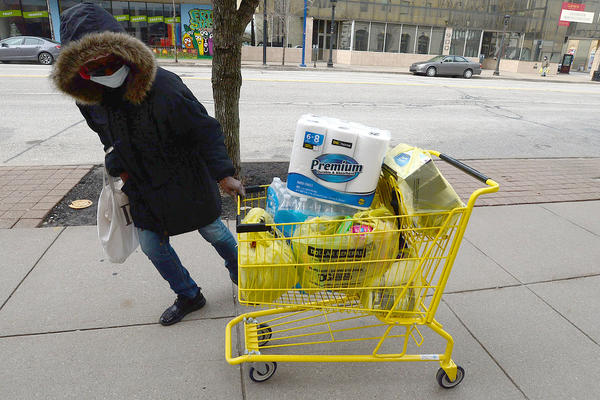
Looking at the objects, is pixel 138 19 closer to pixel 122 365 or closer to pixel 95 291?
pixel 95 291

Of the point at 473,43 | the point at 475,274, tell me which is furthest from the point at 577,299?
the point at 473,43

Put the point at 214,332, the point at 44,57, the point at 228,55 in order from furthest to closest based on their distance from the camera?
the point at 44,57 → the point at 228,55 → the point at 214,332

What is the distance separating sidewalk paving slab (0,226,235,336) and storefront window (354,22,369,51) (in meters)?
30.2

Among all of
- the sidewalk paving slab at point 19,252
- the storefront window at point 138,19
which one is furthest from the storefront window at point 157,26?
the sidewalk paving slab at point 19,252

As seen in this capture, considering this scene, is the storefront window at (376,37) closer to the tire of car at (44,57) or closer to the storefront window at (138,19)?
the storefront window at (138,19)

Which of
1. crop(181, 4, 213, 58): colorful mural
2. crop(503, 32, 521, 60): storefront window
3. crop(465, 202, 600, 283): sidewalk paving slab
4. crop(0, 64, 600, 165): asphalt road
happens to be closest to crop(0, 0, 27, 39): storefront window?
crop(181, 4, 213, 58): colorful mural

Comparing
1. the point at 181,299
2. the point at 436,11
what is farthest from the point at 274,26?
the point at 181,299

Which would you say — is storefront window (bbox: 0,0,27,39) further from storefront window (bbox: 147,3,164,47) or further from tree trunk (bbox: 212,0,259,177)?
tree trunk (bbox: 212,0,259,177)

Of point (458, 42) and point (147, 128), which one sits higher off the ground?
point (458, 42)

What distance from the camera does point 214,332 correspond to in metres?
2.77

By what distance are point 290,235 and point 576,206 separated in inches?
177

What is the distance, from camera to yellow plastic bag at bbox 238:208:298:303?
2.10 m

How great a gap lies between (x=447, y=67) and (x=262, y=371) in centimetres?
2523

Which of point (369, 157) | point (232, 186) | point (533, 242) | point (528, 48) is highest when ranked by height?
point (528, 48)
